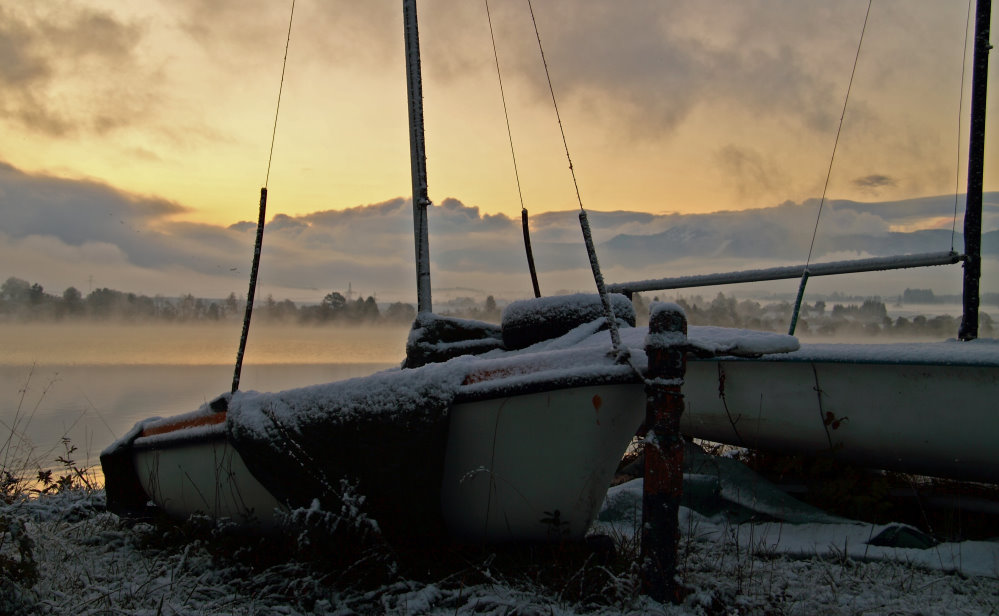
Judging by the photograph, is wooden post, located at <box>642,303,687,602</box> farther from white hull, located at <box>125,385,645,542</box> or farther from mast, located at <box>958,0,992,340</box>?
mast, located at <box>958,0,992,340</box>

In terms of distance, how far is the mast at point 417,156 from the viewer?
19.8 ft

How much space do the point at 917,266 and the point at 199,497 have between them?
528cm

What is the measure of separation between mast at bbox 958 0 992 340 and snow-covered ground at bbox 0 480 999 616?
8.08ft

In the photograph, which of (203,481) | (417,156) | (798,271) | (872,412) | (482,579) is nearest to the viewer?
(482,579)

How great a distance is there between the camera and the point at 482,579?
3.11m

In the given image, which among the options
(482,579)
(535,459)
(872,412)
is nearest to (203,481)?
(482,579)

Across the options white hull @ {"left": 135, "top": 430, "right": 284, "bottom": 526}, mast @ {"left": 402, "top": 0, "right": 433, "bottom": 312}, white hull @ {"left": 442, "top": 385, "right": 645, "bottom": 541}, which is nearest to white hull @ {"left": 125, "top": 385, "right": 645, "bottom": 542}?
white hull @ {"left": 442, "top": 385, "right": 645, "bottom": 541}

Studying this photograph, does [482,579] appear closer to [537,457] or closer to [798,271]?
[537,457]

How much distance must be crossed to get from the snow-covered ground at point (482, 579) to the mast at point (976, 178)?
2.46m

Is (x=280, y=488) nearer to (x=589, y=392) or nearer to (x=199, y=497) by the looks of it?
(x=199, y=497)

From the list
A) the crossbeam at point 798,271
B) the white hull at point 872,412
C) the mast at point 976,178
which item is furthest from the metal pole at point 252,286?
the mast at point 976,178

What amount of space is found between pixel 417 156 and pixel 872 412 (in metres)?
4.19

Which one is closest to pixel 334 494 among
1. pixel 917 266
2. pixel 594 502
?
pixel 594 502

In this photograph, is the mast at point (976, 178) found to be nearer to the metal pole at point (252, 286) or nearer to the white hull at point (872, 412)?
the white hull at point (872, 412)
